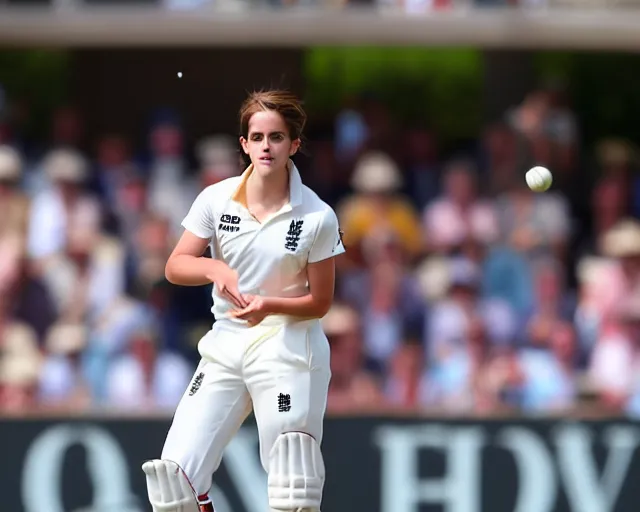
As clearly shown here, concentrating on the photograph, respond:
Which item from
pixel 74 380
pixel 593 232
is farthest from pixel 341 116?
pixel 74 380

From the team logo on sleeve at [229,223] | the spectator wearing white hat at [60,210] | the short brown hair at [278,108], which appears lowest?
the team logo on sleeve at [229,223]

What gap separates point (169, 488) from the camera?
17.3ft

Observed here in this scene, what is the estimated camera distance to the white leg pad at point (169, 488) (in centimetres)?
526

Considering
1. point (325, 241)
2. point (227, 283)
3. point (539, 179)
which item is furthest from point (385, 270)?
point (227, 283)

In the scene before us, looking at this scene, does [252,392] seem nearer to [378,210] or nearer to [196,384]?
[196,384]

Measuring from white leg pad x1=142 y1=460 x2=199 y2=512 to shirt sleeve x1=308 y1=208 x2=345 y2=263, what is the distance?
94cm

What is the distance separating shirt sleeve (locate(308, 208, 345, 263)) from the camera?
538cm

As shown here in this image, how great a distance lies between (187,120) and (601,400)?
419cm

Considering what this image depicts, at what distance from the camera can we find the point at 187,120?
11.5m

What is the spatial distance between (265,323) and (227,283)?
11.7 inches

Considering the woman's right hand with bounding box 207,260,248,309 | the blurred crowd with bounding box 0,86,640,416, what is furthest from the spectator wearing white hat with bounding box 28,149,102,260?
the woman's right hand with bounding box 207,260,248,309

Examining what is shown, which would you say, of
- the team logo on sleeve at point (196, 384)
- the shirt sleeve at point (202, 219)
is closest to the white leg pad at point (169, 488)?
the team logo on sleeve at point (196, 384)

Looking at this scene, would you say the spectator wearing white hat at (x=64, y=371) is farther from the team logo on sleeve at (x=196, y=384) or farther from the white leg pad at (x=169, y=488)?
the white leg pad at (x=169, y=488)

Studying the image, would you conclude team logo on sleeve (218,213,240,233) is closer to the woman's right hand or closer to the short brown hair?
the woman's right hand
